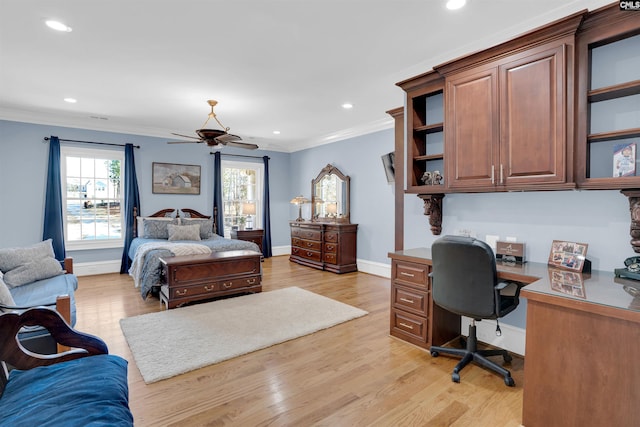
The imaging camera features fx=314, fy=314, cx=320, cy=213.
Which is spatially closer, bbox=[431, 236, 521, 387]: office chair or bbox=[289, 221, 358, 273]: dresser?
bbox=[431, 236, 521, 387]: office chair

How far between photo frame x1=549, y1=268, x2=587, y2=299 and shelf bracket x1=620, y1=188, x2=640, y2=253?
1.15 feet

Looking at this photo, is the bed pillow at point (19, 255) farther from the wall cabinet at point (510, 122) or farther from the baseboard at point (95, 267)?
the wall cabinet at point (510, 122)

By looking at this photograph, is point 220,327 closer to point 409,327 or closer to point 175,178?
point 409,327

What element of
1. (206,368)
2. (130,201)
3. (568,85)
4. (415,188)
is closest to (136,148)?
(130,201)

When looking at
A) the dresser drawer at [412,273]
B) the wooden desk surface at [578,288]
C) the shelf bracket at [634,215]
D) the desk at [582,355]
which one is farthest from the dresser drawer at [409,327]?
the shelf bracket at [634,215]

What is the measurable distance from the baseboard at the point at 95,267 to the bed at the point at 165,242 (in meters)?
0.53

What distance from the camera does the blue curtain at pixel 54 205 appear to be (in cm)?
507

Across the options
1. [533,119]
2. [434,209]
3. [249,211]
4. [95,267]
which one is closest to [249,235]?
[249,211]

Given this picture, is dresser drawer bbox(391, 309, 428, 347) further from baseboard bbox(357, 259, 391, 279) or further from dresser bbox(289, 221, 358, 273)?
dresser bbox(289, 221, 358, 273)

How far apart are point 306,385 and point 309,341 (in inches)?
27.9

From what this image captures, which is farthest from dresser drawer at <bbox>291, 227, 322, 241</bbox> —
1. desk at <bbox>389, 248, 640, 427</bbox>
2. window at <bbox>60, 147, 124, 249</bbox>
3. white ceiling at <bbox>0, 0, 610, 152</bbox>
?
desk at <bbox>389, 248, 640, 427</bbox>

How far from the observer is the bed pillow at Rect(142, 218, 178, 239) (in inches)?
219

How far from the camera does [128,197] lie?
18.8 ft

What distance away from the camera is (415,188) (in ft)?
10.1
